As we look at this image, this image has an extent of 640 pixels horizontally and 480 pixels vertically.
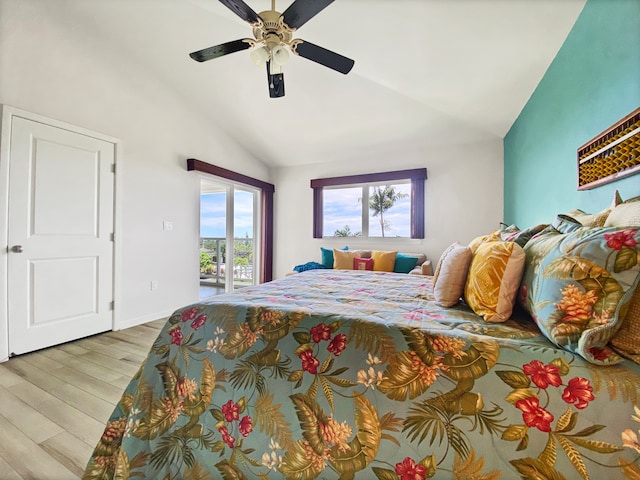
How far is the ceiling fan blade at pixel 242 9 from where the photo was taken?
62.0 inches

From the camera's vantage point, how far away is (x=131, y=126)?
3.13 m

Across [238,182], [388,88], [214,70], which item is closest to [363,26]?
[388,88]

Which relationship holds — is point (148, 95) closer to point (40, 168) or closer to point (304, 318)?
point (40, 168)

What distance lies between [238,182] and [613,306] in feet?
14.8

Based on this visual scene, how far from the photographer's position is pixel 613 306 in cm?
68

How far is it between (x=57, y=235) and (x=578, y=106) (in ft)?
14.4

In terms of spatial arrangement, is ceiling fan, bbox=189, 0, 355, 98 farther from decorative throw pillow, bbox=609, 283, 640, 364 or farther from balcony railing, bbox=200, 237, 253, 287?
balcony railing, bbox=200, 237, 253, 287

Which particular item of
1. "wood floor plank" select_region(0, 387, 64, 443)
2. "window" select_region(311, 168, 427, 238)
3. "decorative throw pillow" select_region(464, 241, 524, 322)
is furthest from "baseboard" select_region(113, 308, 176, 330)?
"decorative throw pillow" select_region(464, 241, 524, 322)

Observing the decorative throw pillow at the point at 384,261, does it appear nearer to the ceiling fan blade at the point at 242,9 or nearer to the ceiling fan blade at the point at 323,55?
the ceiling fan blade at the point at 323,55

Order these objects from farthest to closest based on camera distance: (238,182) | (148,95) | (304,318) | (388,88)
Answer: (238,182) < (148,95) < (388,88) < (304,318)

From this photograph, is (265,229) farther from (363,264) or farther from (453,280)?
(453,280)

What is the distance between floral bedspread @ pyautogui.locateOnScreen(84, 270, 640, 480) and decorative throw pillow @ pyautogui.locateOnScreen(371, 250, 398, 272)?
109 inches

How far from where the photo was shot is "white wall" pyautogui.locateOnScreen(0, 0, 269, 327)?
94.1 inches

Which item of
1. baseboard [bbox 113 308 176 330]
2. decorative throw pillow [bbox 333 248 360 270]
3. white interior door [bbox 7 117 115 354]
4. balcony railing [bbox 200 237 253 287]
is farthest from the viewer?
balcony railing [bbox 200 237 253 287]
